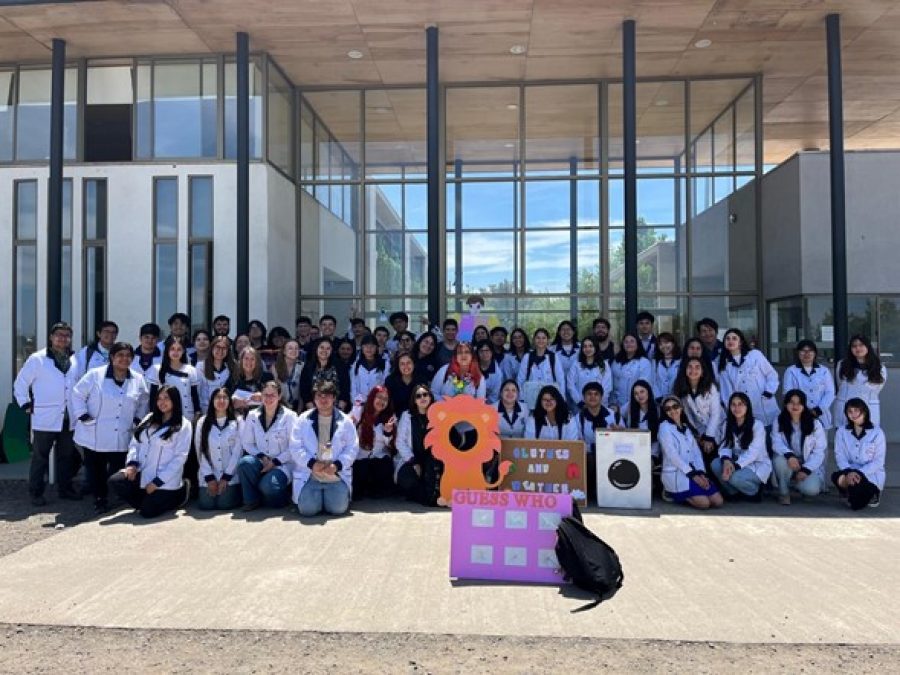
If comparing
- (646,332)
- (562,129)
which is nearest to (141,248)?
(646,332)

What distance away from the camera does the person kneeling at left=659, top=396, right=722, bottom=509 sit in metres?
6.90

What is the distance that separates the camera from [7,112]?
40.4 ft

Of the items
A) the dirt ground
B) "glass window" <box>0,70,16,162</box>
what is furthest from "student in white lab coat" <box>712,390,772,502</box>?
"glass window" <box>0,70,16,162</box>

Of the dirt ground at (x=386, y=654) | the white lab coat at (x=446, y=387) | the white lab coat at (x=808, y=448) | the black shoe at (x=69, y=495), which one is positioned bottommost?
the dirt ground at (x=386, y=654)

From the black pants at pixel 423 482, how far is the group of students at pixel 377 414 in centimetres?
1

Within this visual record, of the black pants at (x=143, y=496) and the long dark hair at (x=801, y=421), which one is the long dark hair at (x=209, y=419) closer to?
the black pants at (x=143, y=496)

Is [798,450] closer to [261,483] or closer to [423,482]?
[423,482]

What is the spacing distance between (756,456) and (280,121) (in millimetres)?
9968

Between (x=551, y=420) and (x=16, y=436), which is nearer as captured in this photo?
(x=551, y=420)

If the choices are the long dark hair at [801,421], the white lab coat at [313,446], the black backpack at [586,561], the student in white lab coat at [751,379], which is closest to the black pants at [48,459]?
the white lab coat at [313,446]

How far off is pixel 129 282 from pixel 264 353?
15.5ft

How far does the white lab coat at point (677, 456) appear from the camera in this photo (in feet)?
22.9

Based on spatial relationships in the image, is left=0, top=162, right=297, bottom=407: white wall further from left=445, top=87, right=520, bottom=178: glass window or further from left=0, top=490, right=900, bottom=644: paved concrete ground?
left=0, top=490, right=900, bottom=644: paved concrete ground

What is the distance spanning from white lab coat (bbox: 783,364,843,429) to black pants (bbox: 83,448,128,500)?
7312mm
